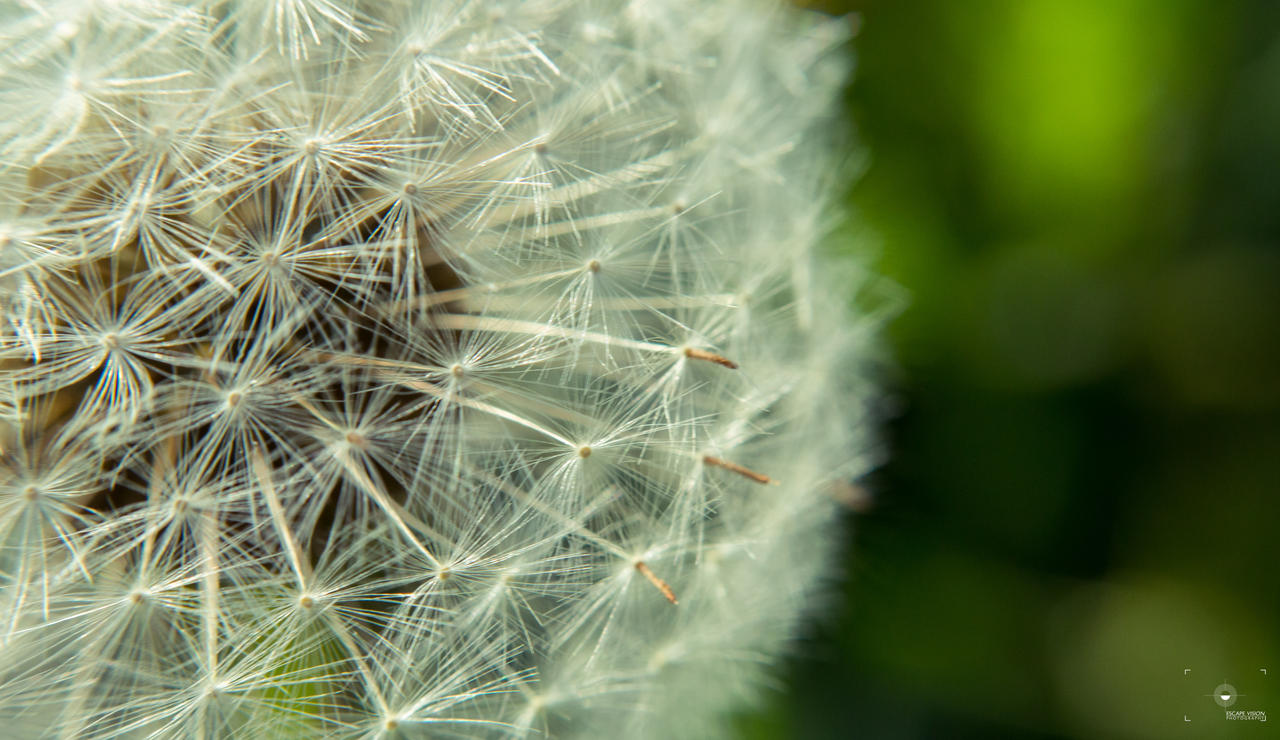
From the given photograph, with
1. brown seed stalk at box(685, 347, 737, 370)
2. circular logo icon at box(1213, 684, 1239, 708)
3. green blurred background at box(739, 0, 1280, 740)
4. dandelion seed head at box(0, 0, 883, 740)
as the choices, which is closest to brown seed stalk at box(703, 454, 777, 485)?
dandelion seed head at box(0, 0, 883, 740)

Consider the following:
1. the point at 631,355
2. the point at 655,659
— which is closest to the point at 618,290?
the point at 631,355

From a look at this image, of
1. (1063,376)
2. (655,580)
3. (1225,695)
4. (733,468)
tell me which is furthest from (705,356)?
(1225,695)

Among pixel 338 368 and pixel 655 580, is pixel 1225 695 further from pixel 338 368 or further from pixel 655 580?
pixel 338 368

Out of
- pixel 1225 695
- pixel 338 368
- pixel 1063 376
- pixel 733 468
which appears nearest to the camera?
pixel 338 368

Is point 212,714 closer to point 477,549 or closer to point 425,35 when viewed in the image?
point 477,549

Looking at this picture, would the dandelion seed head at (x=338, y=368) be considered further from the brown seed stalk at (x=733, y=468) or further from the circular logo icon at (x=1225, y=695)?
the circular logo icon at (x=1225, y=695)

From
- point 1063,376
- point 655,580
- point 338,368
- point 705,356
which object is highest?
point 1063,376

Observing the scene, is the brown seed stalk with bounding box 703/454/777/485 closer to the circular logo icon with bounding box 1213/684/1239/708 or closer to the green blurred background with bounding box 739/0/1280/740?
the green blurred background with bounding box 739/0/1280/740
